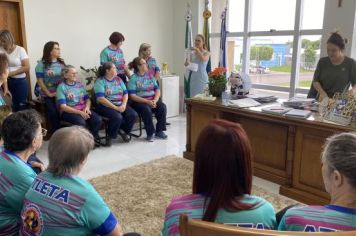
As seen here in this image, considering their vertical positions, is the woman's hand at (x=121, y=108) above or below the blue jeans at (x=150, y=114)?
above

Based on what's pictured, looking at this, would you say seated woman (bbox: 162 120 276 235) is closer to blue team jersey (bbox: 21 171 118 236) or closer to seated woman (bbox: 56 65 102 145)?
blue team jersey (bbox: 21 171 118 236)

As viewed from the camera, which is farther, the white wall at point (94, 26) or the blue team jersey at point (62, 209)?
the white wall at point (94, 26)

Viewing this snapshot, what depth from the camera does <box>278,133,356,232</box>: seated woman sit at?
102cm

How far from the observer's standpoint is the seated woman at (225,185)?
1063mm

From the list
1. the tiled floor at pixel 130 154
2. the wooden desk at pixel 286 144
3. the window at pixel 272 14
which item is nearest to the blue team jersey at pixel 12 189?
the tiled floor at pixel 130 154

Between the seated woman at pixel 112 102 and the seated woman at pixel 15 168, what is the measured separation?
2.82 meters

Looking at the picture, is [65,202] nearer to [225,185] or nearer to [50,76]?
[225,185]

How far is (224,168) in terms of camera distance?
3.53ft

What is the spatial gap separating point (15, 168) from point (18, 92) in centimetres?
340

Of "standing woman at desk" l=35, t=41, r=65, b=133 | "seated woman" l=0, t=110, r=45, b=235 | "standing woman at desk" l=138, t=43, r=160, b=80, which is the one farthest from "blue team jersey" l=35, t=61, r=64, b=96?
"seated woman" l=0, t=110, r=45, b=235

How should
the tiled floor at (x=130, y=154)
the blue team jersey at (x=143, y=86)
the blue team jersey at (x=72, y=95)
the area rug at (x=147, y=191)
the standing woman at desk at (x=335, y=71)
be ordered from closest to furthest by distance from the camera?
the area rug at (x=147, y=191)
the standing woman at desk at (x=335, y=71)
the tiled floor at (x=130, y=154)
the blue team jersey at (x=72, y=95)
the blue team jersey at (x=143, y=86)

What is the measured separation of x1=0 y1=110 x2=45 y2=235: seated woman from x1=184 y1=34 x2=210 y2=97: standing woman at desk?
3759mm

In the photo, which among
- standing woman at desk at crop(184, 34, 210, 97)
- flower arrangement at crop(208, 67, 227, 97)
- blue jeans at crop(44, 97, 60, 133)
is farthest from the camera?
standing woman at desk at crop(184, 34, 210, 97)

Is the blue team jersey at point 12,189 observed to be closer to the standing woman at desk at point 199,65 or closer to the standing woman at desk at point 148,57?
the standing woman at desk at point 148,57
